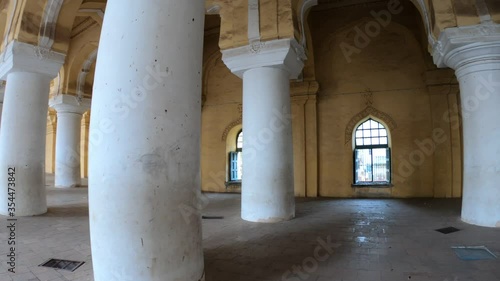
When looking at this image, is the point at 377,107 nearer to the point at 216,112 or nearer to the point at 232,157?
the point at 232,157

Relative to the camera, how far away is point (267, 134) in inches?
253

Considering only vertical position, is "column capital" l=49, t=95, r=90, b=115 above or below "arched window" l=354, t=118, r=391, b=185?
above

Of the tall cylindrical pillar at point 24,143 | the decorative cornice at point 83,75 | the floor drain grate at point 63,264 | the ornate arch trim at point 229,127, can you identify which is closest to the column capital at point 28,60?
the tall cylindrical pillar at point 24,143

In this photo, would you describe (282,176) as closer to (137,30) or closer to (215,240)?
(215,240)

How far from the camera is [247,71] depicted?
266 inches

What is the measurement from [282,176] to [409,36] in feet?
26.4

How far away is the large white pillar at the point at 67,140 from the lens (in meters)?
13.3

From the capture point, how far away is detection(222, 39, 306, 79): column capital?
21.1ft

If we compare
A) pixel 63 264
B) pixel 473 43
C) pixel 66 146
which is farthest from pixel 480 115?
pixel 66 146

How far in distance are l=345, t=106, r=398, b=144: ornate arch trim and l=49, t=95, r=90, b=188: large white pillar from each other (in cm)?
1138

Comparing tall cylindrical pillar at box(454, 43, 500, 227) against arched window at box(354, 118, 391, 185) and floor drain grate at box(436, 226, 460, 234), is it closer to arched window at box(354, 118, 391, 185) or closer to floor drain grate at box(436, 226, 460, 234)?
floor drain grate at box(436, 226, 460, 234)

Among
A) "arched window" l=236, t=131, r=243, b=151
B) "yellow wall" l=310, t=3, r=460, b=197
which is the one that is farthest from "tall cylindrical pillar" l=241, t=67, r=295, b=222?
"arched window" l=236, t=131, r=243, b=151

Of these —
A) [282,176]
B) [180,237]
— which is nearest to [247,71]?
[282,176]

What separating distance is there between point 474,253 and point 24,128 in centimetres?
857
